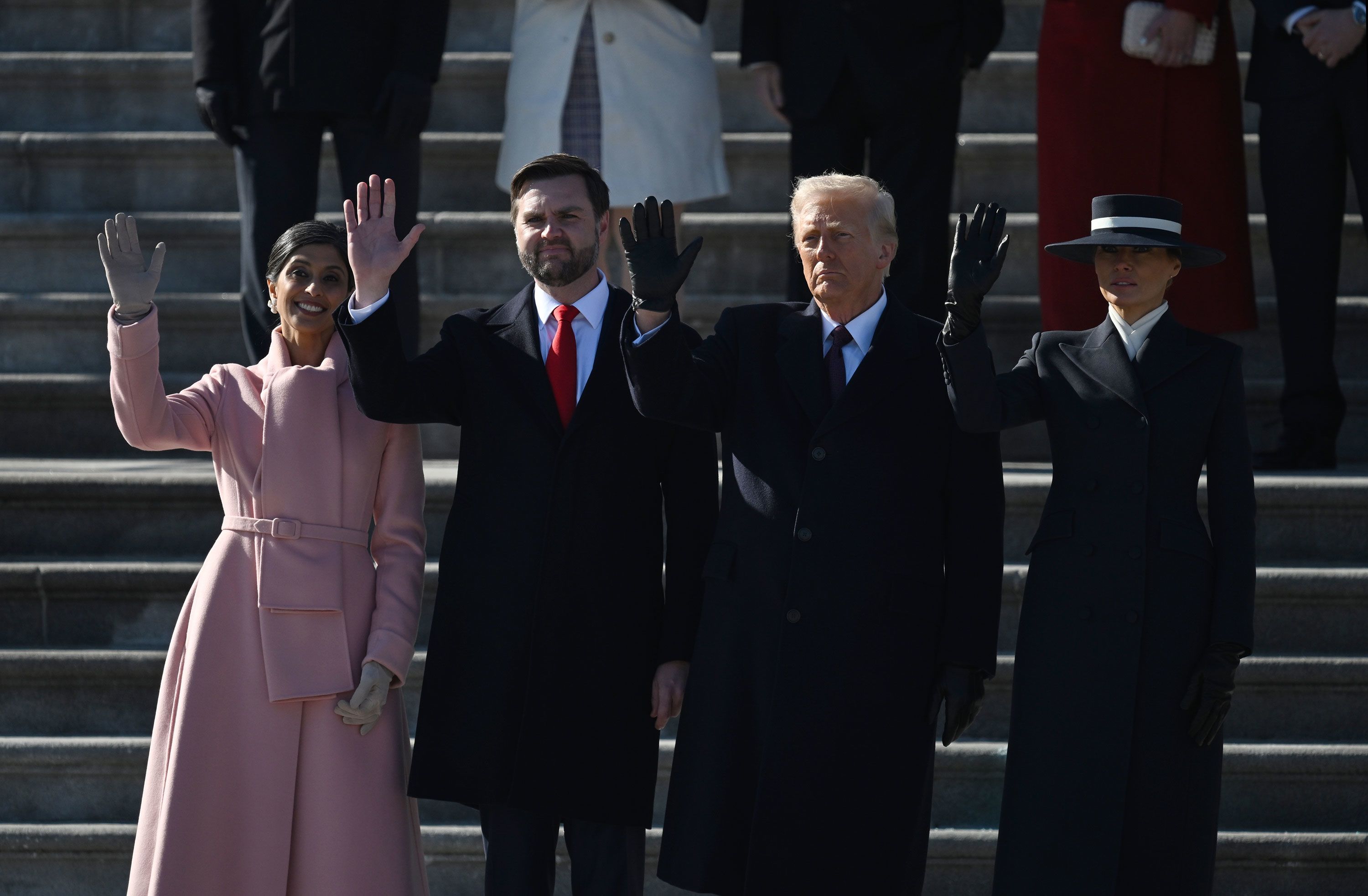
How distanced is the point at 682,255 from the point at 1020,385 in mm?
743

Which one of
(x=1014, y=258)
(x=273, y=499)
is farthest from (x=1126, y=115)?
(x=273, y=499)

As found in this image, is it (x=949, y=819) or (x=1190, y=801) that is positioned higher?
(x=1190, y=801)

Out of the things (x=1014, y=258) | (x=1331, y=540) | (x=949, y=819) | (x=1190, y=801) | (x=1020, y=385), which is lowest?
(x=949, y=819)

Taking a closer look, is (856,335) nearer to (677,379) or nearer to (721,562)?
(677,379)

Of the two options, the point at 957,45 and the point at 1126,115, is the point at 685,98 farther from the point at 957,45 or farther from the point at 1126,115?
the point at 1126,115

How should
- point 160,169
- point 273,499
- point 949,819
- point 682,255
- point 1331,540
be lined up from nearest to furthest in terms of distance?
point 682,255
point 273,499
point 949,819
point 1331,540
point 160,169

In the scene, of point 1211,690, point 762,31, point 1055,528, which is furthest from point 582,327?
point 762,31

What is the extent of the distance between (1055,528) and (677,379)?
2.54ft

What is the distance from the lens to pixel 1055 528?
3.12 m

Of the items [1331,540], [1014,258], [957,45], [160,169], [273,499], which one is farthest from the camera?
[160,169]

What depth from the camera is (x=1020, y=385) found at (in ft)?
A: 10.4

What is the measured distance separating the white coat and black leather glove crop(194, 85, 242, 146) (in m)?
0.79

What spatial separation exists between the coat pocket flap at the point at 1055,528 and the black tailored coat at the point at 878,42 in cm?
194

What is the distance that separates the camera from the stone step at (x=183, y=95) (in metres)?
6.28
